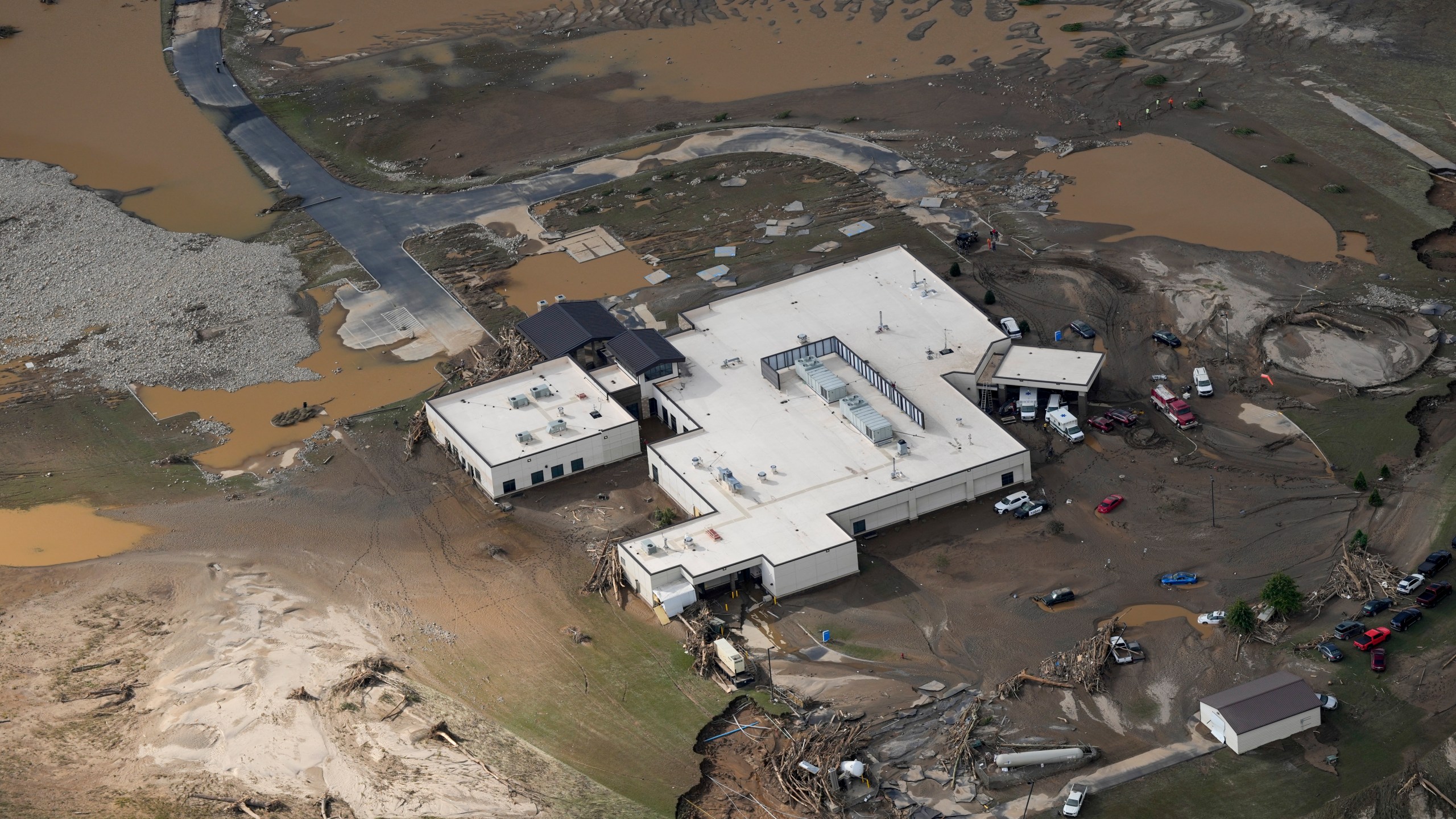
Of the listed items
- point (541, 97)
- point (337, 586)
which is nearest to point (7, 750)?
point (337, 586)

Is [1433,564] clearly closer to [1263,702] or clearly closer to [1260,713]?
[1263,702]

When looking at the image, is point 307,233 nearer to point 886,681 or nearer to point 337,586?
point 337,586

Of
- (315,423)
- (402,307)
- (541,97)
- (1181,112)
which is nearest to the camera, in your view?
(315,423)

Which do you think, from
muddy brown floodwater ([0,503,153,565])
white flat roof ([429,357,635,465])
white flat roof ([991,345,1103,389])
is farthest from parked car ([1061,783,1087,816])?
muddy brown floodwater ([0,503,153,565])

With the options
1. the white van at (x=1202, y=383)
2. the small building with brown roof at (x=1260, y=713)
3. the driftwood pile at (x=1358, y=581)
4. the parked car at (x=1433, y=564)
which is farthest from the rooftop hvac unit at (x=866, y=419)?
the parked car at (x=1433, y=564)

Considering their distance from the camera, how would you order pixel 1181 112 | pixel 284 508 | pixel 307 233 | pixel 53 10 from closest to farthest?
pixel 284 508 < pixel 307 233 < pixel 1181 112 < pixel 53 10

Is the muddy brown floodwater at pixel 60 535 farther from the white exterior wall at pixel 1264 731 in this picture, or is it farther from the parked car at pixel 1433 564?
the parked car at pixel 1433 564
